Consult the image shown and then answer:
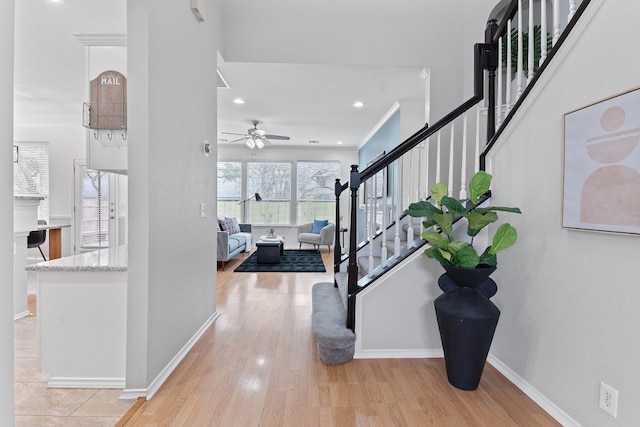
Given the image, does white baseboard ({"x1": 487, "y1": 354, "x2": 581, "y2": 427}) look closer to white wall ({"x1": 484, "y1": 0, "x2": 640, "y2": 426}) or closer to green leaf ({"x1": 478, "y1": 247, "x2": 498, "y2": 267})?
white wall ({"x1": 484, "y1": 0, "x2": 640, "y2": 426})

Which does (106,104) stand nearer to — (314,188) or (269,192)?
(269,192)

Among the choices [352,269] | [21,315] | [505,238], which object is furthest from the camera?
[21,315]

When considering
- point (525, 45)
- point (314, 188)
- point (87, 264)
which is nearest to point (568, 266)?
point (525, 45)

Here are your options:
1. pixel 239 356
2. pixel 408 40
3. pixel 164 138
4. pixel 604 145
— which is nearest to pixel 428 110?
pixel 408 40

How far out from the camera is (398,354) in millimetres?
2453

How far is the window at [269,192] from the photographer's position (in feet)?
28.0

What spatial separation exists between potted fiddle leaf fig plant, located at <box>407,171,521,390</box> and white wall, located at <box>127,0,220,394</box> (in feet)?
5.21

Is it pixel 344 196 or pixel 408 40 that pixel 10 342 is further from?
pixel 344 196

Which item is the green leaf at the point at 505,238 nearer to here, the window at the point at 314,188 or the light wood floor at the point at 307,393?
the light wood floor at the point at 307,393

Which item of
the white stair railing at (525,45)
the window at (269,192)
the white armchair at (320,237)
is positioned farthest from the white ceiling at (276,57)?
the window at (269,192)

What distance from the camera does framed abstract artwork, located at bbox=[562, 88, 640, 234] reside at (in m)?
1.35

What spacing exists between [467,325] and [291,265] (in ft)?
14.4

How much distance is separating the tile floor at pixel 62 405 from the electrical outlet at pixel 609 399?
2424 millimetres

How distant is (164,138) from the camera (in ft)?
6.69
